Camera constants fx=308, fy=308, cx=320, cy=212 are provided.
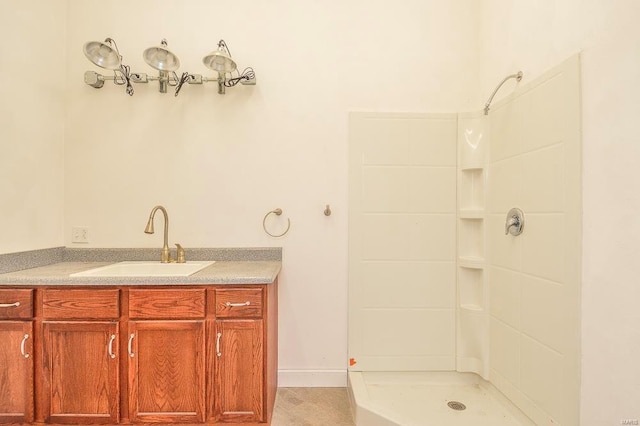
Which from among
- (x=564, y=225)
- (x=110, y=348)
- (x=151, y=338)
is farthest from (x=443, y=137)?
(x=110, y=348)

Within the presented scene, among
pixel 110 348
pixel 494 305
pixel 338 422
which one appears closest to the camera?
pixel 110 348

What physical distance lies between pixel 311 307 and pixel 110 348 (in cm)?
111

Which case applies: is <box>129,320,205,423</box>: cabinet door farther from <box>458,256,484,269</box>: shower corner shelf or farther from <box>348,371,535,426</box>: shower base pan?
<box>458,256,484,269</box>: shower corner shelf

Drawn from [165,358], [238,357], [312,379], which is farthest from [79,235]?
[312,379]

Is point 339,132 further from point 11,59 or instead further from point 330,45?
point 11,59

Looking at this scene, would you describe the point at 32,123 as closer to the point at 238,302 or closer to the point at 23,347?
the point at 23,347

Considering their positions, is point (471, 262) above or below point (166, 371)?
above

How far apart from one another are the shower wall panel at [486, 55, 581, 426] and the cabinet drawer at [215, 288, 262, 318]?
53.1 inches

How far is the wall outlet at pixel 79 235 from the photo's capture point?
2012 millimetres

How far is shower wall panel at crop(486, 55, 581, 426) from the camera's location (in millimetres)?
1275

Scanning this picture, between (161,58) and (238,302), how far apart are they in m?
1.47

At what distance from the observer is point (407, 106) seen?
2.05 metres

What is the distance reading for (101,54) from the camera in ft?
5.78

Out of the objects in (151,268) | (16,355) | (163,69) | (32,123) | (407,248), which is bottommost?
(16,355)
